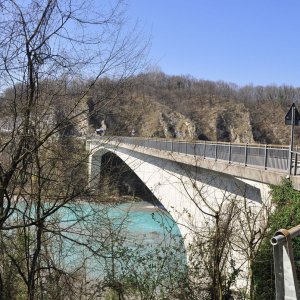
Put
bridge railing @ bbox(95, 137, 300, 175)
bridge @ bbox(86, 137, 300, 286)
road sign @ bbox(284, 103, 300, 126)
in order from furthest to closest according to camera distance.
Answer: bridge railing @ bbox(95, 137, 300, 175)
road sign @ bbox(284, 103, 300, 126)
bridge @ bbox(86, 137, 300, 286)

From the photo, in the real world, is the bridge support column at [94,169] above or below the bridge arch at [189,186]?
above

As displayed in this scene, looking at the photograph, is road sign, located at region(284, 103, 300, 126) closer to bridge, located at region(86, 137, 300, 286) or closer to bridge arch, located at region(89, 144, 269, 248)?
bridge, located at region(86, 137, 300, 286)

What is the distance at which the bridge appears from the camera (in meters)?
7.12

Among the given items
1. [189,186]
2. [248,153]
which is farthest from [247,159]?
[189,186]

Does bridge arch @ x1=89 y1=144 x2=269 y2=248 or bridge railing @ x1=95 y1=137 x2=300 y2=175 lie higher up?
bridge railing @ x1=95 y1=137 x2=300 y2=175

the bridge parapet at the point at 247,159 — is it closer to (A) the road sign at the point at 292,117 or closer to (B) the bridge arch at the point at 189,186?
(B) the bridge arch at the point at 189,186

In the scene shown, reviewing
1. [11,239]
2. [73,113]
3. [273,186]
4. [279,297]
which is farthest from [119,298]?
[279,297]

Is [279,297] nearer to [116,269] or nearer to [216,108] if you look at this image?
[116,269]

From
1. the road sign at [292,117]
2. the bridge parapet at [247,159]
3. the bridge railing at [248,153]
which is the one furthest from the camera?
the bridge railing at [248,153]

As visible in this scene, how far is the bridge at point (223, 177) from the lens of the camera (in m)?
7.12

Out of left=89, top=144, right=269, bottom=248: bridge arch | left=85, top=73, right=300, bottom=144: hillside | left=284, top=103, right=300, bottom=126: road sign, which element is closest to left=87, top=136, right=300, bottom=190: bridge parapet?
left=89, top=144, right=269, bottom=248: bridge arch

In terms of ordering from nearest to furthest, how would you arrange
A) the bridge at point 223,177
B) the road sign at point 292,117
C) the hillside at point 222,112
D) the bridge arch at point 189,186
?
the bridge at point 223,177 → the bridge arch at point 189,186 → the road sign at point 292,117 → the hillside at point 222,112

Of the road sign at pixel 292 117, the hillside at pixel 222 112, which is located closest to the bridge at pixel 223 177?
the road sign at pixel 292 117

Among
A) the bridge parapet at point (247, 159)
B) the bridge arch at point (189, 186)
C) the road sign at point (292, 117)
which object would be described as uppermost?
the road sign at point (292, 117)
